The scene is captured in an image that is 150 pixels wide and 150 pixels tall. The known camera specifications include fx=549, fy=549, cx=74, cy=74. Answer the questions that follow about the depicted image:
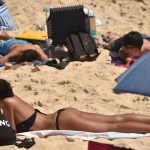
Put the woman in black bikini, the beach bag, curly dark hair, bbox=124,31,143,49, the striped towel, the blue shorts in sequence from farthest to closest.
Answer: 1. the striped towel
2. the blue shorts
3. curly dark hair, bbox=124,31,143,49
4. the woman in black bikini
5. the beach bag

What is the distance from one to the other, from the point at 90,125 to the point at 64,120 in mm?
208

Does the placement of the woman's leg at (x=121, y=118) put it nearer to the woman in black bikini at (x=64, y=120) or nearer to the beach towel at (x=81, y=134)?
the woman in black bikini at (x=64, y=120)

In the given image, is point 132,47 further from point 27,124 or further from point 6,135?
point 6,135

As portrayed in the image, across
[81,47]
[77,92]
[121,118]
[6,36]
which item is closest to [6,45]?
[6,36]

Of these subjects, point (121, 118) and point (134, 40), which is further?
point (134, 40)

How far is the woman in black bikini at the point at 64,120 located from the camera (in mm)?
4281

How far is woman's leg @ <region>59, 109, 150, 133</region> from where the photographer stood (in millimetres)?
4281

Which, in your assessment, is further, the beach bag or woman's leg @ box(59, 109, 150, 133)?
woman's leg @ box(59, 109, 150, 133)

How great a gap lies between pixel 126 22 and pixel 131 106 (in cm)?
448

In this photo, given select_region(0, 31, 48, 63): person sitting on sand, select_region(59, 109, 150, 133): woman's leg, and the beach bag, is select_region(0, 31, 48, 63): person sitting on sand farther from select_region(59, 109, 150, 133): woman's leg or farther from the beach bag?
the beach bag

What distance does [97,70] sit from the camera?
6172mm

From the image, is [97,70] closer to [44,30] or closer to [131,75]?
[131,75]

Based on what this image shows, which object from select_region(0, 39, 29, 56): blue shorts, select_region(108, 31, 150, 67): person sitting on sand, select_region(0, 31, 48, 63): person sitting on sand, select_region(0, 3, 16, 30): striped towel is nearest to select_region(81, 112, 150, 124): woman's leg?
select_region(108, 31, 150, 67): person sitting on sand

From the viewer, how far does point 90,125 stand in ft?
14.1
